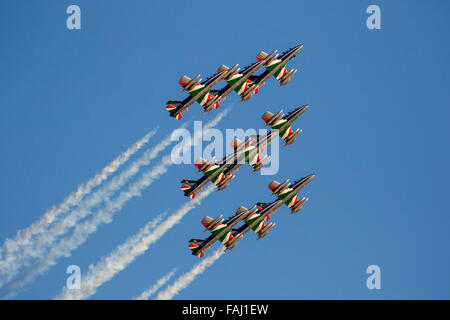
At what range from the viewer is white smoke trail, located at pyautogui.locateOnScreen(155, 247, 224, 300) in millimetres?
170750

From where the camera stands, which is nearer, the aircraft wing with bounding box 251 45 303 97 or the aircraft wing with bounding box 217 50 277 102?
the aircraft wing with bounding box 217 50 277 102

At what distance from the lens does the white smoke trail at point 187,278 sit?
17075 centimetres

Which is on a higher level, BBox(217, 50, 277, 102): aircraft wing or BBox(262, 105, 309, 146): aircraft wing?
BBox(217, 50, 277, 102): aircraft wing

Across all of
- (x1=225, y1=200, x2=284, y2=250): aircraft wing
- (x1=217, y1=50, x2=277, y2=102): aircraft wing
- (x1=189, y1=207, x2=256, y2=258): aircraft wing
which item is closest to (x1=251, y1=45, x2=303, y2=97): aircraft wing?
(x1=217, y1=50, x2=277, y2=102): aircraft wing

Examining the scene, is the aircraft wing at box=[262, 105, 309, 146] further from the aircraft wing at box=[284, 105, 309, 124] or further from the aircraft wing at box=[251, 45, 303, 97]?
the aircraft wing at box=[251, 45, 303, 97]

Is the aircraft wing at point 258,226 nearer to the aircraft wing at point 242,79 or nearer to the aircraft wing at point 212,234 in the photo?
the aircraft wing at point 212,234

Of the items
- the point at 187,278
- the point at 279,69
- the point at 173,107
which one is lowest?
the point at 187,278

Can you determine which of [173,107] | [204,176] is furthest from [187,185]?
[173,107]

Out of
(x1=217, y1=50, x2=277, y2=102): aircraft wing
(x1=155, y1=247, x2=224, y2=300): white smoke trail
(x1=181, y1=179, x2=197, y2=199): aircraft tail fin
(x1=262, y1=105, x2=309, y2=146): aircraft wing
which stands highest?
(x1=217, y1=50, x2=277, y2=102): aircraft wing

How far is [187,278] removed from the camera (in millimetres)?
174375

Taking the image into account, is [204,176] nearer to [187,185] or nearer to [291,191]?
[187,185]
